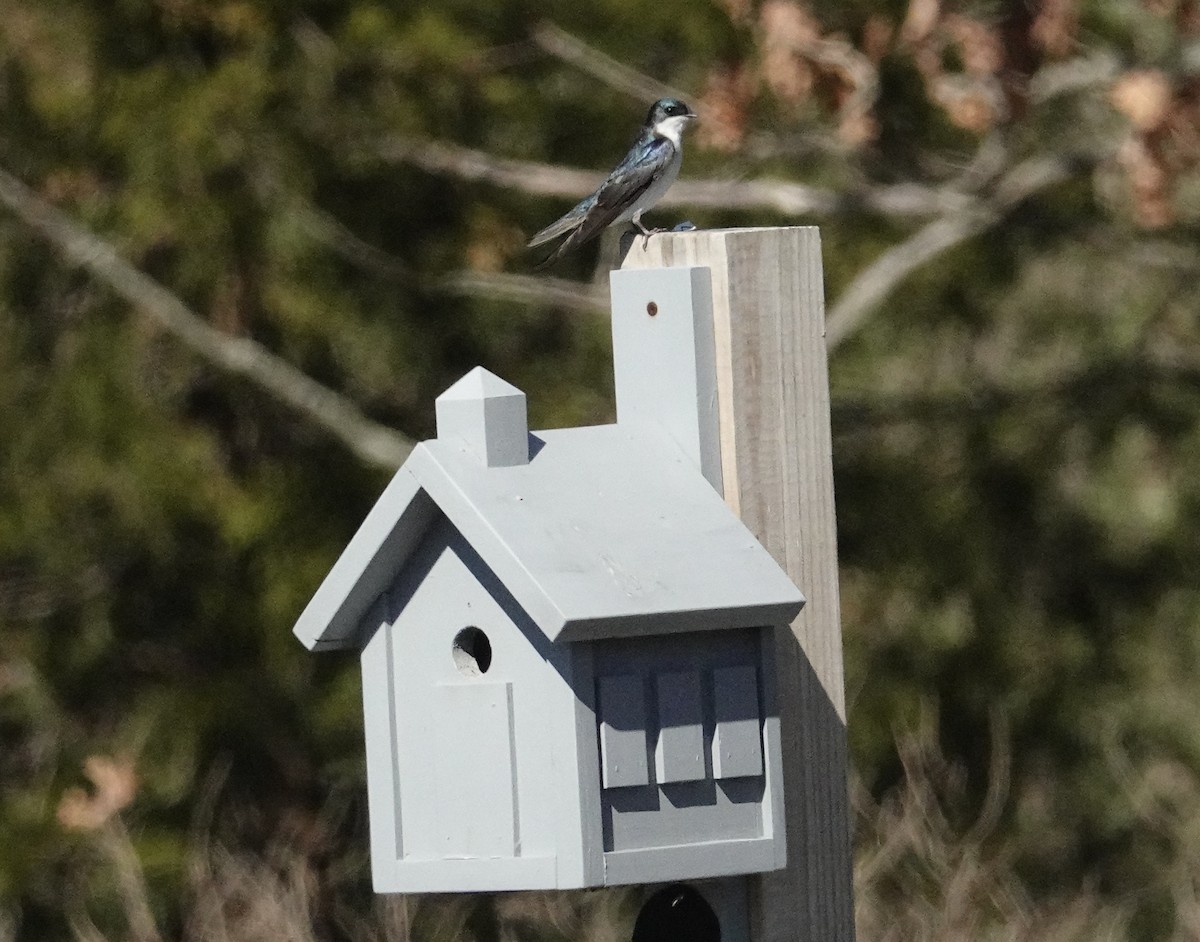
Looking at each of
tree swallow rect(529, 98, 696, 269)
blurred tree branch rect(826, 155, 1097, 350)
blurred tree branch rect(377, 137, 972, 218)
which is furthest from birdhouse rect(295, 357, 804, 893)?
blurred tree branch rect(826, 155, 1097, 350)

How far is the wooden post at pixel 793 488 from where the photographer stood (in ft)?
→ 7.89

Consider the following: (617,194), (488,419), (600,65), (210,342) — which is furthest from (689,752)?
(210,342)

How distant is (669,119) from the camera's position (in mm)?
4836

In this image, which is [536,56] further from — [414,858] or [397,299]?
[414,858]

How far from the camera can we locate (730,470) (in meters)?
2.44

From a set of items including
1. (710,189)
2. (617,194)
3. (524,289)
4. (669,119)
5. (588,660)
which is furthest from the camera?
(524,289)

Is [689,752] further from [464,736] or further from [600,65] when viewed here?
[600,65]

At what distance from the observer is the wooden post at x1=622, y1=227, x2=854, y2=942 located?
2406mm

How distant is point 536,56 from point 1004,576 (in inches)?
98.3

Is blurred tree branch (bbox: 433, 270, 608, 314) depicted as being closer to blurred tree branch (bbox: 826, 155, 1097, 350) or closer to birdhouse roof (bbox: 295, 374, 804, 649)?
blurred tree branch (bbox: 826, 155, 1097, 350)

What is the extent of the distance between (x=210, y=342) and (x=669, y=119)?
3172 millimetres

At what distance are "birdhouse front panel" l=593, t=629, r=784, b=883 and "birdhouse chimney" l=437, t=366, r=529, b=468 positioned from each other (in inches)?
9.4

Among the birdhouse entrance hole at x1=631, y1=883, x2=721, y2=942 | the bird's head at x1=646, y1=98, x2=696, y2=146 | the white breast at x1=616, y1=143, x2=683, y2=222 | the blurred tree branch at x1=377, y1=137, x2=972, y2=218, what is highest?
Answer: the blurred tree branch at x1=377, y1=137, x2=972, y2=218

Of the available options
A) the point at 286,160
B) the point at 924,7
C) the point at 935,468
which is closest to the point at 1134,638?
the point at 935,468
